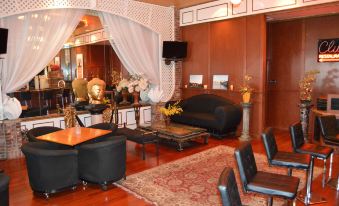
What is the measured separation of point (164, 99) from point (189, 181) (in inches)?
156

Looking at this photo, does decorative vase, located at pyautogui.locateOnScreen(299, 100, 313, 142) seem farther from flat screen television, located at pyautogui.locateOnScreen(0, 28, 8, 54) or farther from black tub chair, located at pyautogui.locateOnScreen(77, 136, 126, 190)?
flat screen television, located at pyautogui.locateOnScreen(0, 28, 8, 54)

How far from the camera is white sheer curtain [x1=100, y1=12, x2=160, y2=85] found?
267 inches

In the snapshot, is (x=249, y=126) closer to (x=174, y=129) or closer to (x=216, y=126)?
(x=216, y=126)

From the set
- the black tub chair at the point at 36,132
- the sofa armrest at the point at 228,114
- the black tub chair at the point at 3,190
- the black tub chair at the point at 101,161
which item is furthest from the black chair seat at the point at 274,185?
the sofa armrest at the point at 228,114

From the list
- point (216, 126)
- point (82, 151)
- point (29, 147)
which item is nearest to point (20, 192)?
point (29, 147)

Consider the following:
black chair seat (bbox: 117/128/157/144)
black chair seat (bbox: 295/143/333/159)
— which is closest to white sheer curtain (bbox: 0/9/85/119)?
black chair seat (bbox: 117/128/157/144)

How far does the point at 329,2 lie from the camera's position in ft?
17.7

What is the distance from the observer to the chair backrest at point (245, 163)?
99.1 inches

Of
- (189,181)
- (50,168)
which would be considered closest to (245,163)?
(189,181)

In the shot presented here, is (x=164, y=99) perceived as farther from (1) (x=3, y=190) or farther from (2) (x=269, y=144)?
(1) (x=3, y=190)

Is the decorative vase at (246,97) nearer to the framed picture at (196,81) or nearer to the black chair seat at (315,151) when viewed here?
the framed picture at (196,81)

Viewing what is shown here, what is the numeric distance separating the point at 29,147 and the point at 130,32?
417 cm

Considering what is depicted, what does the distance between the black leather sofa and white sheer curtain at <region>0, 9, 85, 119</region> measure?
10.3 ft

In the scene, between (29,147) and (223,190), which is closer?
(223,190)
